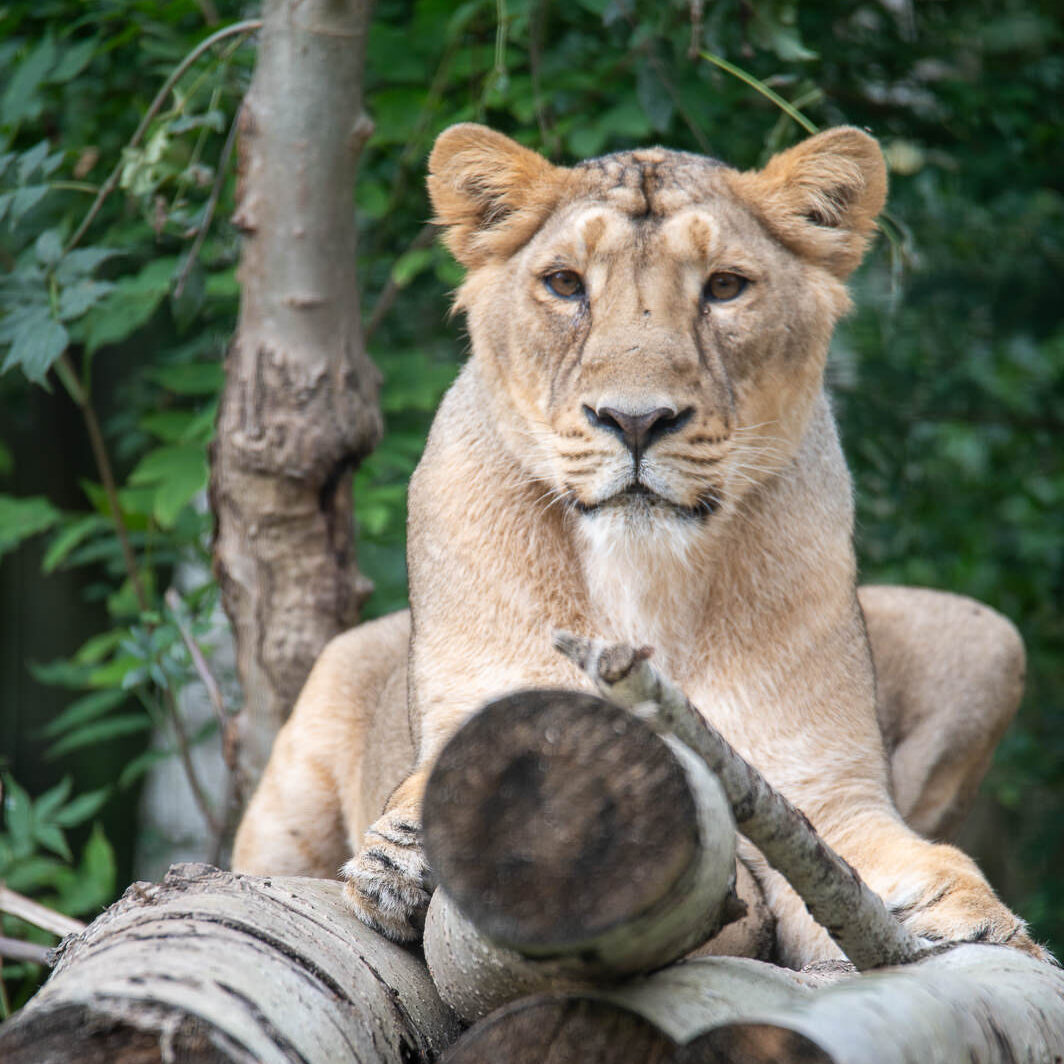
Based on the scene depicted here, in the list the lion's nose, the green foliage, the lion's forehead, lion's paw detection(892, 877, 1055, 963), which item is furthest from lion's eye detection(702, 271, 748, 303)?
the green foliage

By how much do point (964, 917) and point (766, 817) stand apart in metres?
0.95

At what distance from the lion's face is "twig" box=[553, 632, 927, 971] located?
0.97 meters

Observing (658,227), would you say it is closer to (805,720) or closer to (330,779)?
(805,720)

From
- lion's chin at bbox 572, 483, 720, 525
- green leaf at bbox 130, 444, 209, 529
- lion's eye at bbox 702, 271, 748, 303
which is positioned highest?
lion's eye at bbox 702, 271, 748, 303

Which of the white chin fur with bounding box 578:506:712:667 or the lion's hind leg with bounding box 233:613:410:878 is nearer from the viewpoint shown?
the white chin fur with bounding box 578:506:712:667

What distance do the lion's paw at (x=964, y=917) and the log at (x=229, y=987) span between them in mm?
819

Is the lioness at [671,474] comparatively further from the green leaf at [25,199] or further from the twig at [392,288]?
the twig at [392,288]

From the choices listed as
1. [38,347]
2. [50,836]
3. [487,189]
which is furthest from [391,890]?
[50,836]

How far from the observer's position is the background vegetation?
146 inches

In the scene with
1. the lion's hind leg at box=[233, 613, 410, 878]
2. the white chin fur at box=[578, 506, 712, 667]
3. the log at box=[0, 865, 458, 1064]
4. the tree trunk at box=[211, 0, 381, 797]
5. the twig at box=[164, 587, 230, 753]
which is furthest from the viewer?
the twig at box=[164, 587, 230, 753]

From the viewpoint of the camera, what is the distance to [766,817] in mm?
1503

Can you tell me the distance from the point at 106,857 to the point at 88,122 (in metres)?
2.30

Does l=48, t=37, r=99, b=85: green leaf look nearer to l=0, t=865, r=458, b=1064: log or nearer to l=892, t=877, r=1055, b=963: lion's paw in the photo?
l=0, t=865, r=458, b=1064: log

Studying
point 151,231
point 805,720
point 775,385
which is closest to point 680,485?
point 775,385
